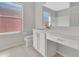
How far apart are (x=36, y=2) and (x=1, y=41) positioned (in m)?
1.95

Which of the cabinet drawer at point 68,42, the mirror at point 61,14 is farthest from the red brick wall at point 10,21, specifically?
the cabinet drawer at point 68,42

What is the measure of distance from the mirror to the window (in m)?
1.02

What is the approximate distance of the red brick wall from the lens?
2.76 meters

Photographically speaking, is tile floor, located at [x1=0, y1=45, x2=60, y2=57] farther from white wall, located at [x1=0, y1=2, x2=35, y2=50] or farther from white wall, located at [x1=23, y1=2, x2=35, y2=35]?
white wall, located at [x1=23, y1=2, x2=35, y2=35]

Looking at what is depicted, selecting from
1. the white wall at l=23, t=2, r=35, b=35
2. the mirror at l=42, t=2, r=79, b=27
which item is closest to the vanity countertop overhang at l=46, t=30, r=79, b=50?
the mirror at l=42, t=2, r=79, b=27

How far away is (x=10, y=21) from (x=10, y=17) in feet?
0.49

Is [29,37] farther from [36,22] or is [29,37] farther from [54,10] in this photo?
[54,10]

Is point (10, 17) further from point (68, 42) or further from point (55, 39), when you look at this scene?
point (68, 42)

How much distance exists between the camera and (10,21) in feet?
9.63

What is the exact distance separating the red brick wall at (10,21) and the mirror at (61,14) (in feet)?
3.40

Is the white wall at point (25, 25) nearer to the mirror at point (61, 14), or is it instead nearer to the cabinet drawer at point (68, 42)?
the mirror at point (61, 14)

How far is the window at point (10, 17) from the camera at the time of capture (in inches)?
108

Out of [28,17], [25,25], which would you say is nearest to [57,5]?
[28,17]

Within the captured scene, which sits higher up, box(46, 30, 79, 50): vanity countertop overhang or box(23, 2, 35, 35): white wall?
box(23, 2, 35, 35): white wall
